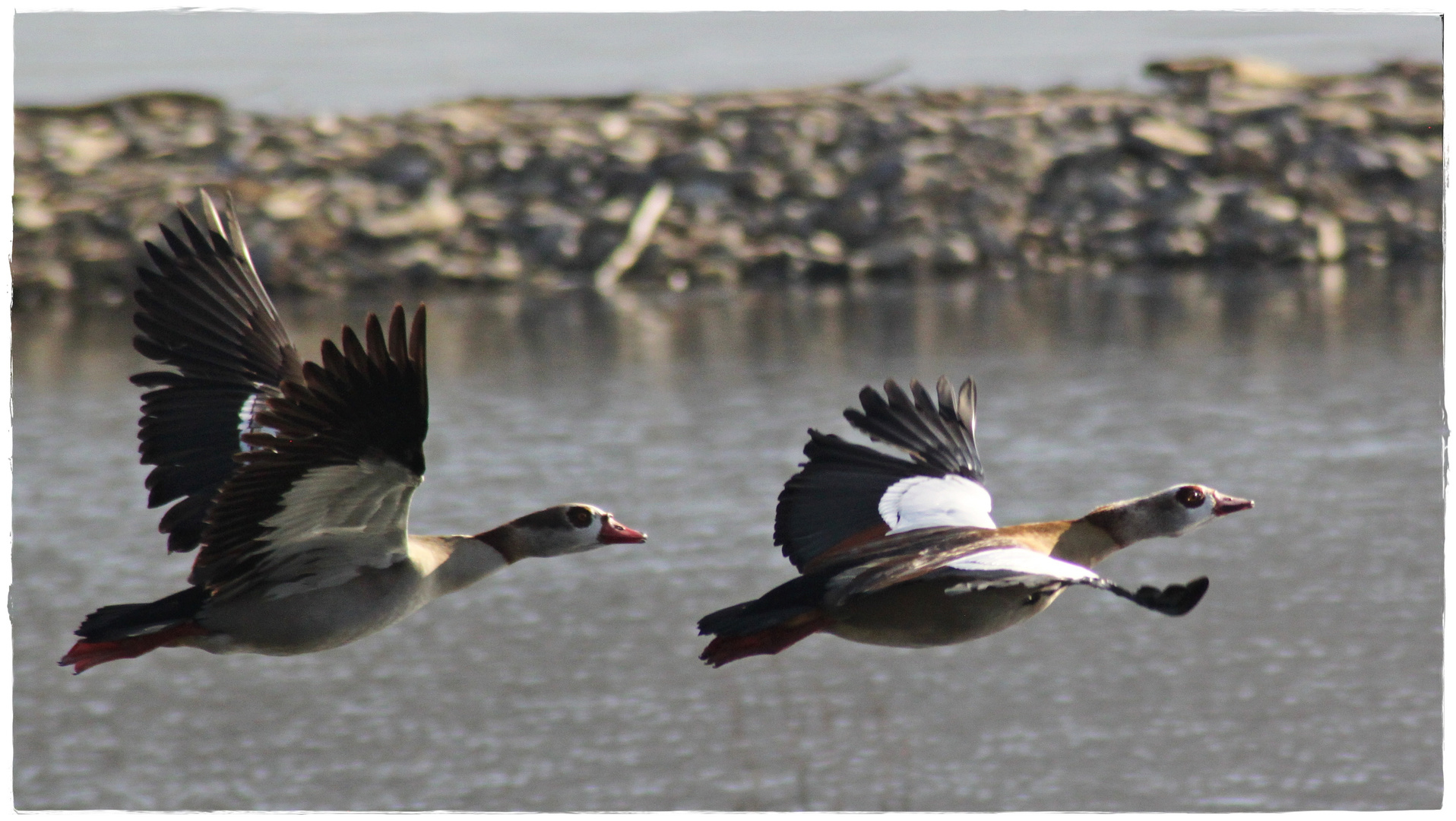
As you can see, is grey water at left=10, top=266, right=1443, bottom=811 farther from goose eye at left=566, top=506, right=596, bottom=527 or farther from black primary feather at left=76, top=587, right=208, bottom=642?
goose eye at left=566, top=506, right=596, bottom=527

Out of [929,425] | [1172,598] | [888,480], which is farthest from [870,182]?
[1172,598]

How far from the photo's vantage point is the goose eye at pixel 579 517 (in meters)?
3.80

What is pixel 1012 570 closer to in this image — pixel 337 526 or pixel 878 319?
pixel 337 526

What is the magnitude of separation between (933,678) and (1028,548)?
7840 millimetres

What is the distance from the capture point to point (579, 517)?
3820 millimetres

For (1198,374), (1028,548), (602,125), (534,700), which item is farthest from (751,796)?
(602,125)

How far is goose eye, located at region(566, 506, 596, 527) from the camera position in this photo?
380cm

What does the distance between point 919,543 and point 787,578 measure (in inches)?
325

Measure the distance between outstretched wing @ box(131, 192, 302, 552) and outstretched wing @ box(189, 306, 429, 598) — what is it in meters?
0.62

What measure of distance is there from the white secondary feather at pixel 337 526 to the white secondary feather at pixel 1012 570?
2.98 ft

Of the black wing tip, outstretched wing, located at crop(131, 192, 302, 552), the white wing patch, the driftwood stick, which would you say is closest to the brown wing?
the white wing patch

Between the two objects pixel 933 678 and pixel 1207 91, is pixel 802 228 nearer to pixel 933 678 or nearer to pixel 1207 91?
pixel 1207 91

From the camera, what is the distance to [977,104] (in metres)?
17.0

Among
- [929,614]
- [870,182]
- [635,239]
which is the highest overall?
[929,614]
